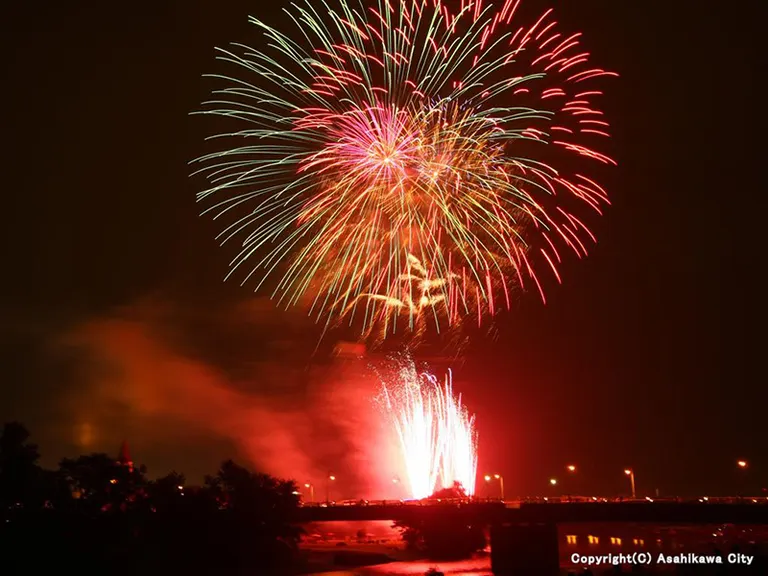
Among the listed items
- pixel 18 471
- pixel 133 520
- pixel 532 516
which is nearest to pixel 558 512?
pixel 532 516

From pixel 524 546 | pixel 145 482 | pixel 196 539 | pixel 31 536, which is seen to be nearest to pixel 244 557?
pixel 196 539

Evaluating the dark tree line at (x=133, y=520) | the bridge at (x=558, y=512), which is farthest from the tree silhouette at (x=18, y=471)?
the bridge at (x=558, y=512)

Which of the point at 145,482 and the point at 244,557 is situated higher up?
the point at 145,482

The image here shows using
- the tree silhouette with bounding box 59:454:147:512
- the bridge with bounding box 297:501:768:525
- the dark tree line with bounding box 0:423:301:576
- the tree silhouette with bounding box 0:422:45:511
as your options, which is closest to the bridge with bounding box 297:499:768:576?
the bridge with bounding box 297:501:768:525

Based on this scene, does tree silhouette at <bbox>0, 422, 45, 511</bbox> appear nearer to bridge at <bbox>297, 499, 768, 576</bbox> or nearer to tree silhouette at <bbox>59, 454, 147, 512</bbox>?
tree silhouette at <bbox>59, 454, 147, 512</bbox>

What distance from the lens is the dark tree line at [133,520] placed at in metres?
76.4

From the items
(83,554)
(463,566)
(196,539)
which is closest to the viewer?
(83,554)

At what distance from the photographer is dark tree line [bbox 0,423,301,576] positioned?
76.4 m

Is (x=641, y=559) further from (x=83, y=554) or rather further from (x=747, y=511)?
(x=83, y=554)

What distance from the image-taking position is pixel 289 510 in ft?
298

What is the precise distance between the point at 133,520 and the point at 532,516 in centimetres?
3640

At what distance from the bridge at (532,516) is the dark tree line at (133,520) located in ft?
23.3

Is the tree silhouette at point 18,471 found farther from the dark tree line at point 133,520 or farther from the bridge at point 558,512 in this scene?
the bridge at point 558,512

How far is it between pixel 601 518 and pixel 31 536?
48714 millimetres
